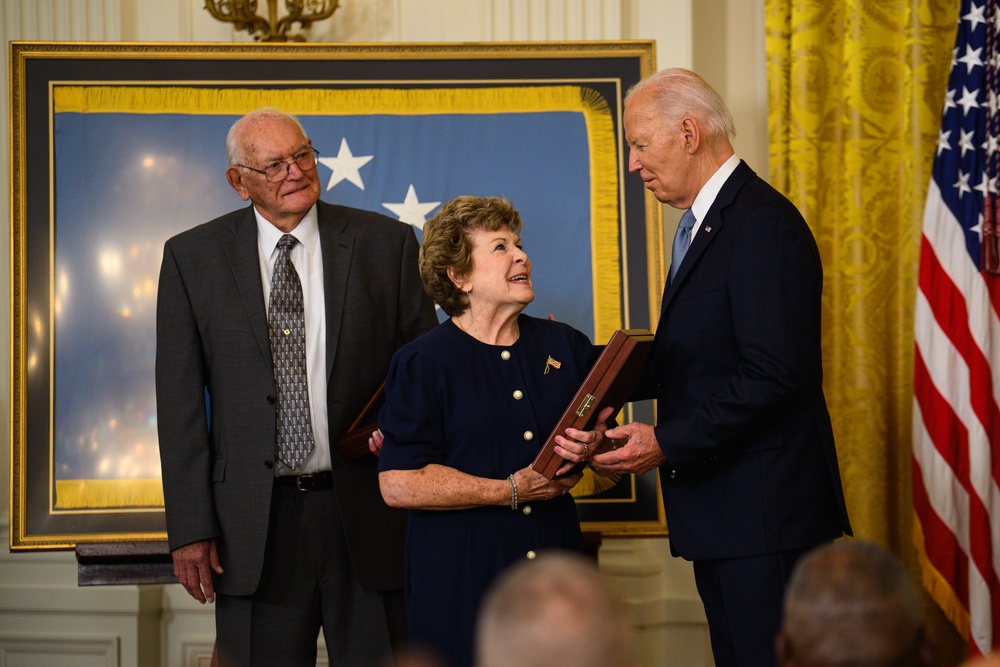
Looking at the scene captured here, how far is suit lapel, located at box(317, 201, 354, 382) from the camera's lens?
11.1 ft

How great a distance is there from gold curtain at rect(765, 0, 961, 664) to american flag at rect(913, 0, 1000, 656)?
26 cm

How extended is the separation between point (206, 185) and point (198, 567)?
1.86m

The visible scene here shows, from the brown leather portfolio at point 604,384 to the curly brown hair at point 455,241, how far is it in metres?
0.47

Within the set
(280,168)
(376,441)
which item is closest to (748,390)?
(376,441)

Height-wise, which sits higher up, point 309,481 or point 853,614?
point 853,614

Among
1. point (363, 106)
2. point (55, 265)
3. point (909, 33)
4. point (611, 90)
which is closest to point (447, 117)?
point (363, 106)

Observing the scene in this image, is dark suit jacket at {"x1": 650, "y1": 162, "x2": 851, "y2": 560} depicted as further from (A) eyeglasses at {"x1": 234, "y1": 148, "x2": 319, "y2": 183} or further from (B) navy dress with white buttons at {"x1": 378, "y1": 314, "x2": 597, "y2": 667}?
(A) eyeglasses at {"x1": 234, "y1": 148, "x2": 319, "y2": 183}

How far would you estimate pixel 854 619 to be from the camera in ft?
3.53

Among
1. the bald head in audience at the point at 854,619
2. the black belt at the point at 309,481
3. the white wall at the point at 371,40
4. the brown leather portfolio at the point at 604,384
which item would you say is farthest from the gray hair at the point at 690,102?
the bald head in audience at the point at 854,619

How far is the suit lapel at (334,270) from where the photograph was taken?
338 cm

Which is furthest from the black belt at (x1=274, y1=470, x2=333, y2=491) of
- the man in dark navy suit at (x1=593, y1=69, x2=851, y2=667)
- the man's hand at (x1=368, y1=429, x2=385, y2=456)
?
the man in dark navy suit at (x1=593, y1=69, x2=851, y2=667)

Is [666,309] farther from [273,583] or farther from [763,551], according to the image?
[273,583]

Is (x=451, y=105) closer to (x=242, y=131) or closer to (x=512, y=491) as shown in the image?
(x=242, y=131)

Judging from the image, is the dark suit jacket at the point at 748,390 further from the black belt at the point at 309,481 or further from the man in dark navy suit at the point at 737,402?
the black belt at the point at 309,481
